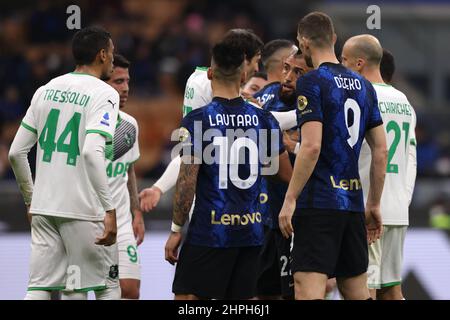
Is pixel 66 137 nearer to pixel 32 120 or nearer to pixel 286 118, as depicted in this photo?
pixel 32 120

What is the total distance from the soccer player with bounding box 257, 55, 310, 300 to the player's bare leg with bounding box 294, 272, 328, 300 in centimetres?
125

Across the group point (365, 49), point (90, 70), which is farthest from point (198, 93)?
point (365, 49)

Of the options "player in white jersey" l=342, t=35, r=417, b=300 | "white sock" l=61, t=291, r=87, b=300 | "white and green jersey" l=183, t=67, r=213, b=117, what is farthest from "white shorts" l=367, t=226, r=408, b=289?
"white sock" l=61, t=291, r=87, b=300

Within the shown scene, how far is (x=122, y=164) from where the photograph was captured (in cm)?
903

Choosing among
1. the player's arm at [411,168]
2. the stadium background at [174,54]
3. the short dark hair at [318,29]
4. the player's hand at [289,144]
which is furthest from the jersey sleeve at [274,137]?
the stadium background at [174,54]

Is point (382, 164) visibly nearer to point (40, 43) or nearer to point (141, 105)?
point (141, 105)

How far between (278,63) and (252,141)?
2.35 meters

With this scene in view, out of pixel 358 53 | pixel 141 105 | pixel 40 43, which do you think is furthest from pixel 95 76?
pixel 40 43

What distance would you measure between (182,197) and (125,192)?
7.26 ft

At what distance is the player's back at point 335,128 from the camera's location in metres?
7.14

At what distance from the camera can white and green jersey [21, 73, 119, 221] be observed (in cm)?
754

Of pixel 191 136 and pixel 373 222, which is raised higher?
pixel 191 136

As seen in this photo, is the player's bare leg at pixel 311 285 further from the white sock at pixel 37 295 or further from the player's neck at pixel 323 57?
the white sock at pixel 37 295

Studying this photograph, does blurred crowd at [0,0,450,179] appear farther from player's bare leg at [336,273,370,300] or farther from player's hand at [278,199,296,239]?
player's hand at [278,199,296,239]
